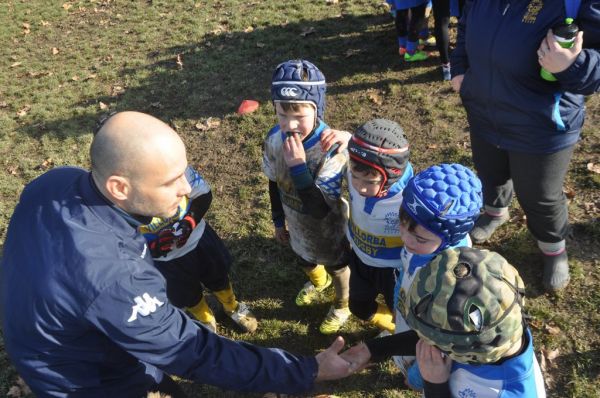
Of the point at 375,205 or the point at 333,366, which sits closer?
Result: the point at 333,366

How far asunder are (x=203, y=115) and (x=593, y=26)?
5538 millimetres

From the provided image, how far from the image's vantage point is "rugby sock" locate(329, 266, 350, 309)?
159 inches

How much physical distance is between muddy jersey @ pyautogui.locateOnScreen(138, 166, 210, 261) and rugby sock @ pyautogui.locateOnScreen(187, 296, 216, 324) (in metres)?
0.76

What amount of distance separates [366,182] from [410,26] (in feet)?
15.9

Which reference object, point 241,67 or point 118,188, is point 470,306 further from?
point 241,67

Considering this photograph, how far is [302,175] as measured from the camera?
3.08 meters

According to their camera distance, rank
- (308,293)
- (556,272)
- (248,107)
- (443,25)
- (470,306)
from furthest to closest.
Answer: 1. (248,107)
2. (443,25)
3. (308,293)
4. (556,272)
5. (470,306)

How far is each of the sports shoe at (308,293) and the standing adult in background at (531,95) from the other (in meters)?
1.77

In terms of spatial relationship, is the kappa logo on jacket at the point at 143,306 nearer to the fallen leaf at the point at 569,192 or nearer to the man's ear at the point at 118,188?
the man's ear at the point at 118,188

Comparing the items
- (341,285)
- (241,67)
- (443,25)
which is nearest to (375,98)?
(443,25)

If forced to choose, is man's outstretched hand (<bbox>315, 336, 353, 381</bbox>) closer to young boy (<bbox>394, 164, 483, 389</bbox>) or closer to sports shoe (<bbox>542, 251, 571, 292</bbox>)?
young boy (<bbox>394, 164, 483, 389</bbox>)

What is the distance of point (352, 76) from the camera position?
24.0 ft

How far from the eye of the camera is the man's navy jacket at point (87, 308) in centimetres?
215

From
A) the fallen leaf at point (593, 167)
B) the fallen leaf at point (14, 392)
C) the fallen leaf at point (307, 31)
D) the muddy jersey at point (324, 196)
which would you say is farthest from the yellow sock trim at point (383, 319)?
the fallen leaf at point (307, 31)
